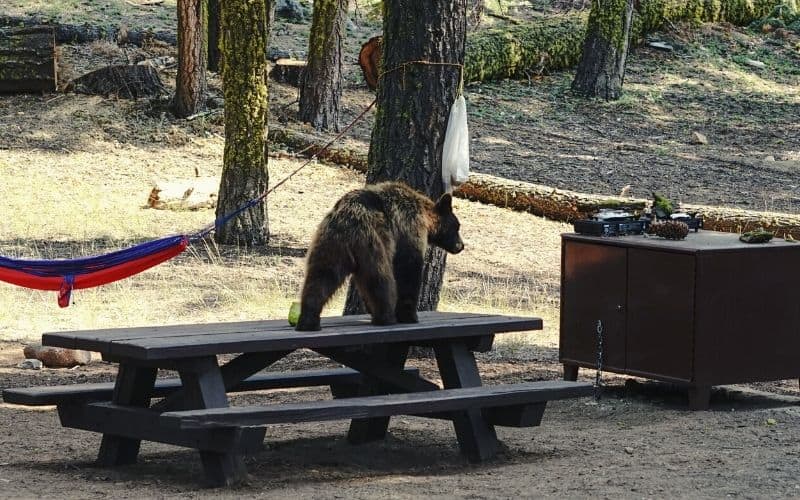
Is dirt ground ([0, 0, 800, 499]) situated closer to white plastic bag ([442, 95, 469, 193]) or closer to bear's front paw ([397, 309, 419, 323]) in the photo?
bear's front paw ([397, 309, 419, 323])

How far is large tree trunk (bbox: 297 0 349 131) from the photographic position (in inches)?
735

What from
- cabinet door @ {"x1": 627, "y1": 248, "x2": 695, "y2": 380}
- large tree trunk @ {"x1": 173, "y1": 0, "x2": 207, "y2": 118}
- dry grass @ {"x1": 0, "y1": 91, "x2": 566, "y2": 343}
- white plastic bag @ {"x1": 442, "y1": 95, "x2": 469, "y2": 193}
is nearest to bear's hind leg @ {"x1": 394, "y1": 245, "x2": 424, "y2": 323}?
cabinet door @ {"x1": 627, "y1": 248, "x2": 695, "y2": 380}

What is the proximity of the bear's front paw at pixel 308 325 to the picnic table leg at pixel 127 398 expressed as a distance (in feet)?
2.70

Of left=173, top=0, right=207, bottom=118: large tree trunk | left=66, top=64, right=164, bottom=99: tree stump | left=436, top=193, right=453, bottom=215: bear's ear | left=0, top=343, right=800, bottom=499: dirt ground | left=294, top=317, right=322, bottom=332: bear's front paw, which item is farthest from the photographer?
left=66, top=64, right=164, bottom=99: tree stump

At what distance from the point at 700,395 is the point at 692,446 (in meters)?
1.00

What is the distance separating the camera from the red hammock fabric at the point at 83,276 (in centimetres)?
874

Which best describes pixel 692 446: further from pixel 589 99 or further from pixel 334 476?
pixel 589 99

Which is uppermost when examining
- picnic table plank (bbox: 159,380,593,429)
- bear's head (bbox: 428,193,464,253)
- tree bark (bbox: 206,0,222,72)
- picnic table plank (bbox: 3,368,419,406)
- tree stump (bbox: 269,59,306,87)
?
tree bark (bbox: 206,0,222,72)

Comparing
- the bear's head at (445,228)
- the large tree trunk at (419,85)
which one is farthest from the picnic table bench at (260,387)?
the large tree trunk at (419,85)

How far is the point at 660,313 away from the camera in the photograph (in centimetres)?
816

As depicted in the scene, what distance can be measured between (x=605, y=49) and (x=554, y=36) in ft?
7.70

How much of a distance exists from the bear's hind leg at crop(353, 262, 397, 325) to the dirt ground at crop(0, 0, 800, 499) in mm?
862

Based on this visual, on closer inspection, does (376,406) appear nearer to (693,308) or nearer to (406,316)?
(406,316)

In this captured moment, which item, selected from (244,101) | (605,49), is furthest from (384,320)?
(605,49)
